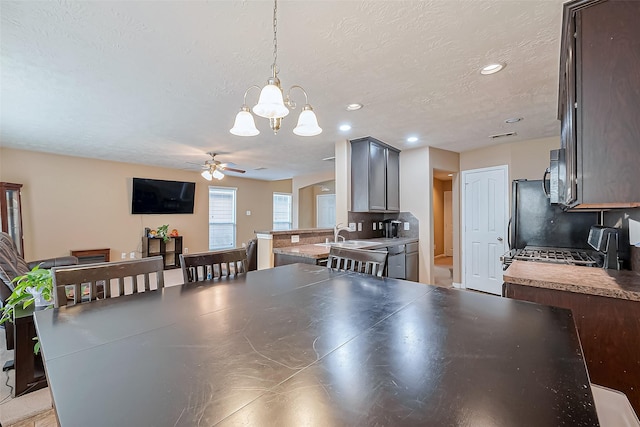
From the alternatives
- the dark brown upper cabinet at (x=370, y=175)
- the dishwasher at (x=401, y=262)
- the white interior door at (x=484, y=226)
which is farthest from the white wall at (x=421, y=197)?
the white interior door at (x=484, y=226)

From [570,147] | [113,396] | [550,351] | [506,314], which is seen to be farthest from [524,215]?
[113,396]

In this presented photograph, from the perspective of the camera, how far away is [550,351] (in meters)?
0.85

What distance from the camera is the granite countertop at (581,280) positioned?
1492mm

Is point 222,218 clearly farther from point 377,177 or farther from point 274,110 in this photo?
point 274,110

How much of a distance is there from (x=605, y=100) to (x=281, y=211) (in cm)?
852

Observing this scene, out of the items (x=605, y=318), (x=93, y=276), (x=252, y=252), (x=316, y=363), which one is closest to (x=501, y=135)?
(x=605, y=318)

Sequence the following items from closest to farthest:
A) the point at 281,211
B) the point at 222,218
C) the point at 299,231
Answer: the point at 299,231 → the point at 222,218 → the point at 281,211

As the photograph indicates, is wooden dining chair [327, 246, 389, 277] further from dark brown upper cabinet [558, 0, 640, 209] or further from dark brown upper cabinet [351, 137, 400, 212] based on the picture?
dark brown upper cabinet [351, 137, 400, 212]

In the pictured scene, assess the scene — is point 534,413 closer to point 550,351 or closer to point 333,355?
point 550,351

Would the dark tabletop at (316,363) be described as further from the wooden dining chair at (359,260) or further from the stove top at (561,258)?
the stove top at (561,258)

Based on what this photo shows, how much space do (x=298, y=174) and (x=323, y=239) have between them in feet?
11.9

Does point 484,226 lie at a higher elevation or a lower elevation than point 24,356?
higher

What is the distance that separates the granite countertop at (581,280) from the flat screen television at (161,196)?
6706 millimetres

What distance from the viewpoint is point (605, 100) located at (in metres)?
1.35
